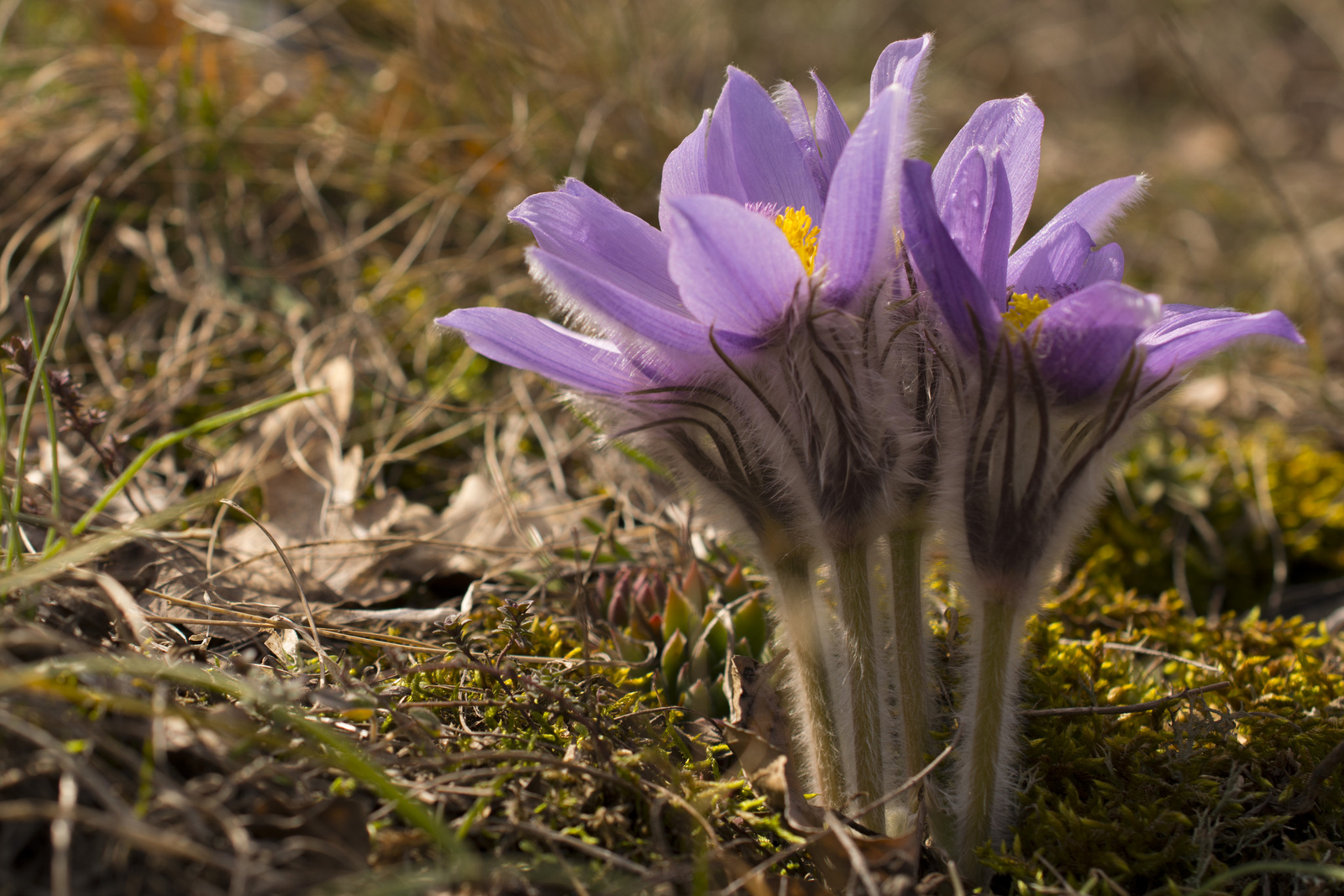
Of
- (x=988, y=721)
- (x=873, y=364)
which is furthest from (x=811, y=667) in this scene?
(x=873, y=364)

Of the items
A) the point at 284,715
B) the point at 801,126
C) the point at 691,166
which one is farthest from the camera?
the point at 801,126

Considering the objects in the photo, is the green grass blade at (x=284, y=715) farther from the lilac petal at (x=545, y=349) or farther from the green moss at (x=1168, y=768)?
the green moss at (x=1168, y=768)

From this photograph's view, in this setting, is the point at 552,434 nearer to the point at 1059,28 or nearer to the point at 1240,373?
the point at 1240,373

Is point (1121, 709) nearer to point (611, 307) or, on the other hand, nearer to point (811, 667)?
point (811, 667)

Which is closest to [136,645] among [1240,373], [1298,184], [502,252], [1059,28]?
[502,252]

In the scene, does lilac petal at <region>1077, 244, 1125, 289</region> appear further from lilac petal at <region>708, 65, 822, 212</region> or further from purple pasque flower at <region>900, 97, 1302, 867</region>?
lilac petal at <region>708, 65, 822, 212</region>

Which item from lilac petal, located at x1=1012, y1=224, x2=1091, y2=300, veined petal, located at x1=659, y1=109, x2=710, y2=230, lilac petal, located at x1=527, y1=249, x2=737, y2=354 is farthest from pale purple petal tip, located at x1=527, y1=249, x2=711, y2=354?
lilac petal, located at x1=1012, y1=224, x2=1091, y2=300
